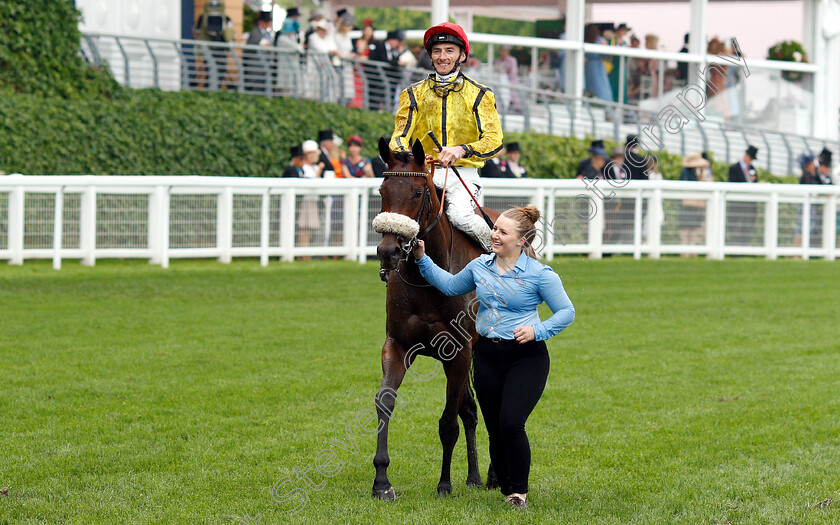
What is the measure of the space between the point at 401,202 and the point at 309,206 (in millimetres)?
10210

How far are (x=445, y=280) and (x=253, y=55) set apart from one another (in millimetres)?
14816

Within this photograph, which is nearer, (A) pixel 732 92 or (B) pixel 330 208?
(B) pixel 330 208

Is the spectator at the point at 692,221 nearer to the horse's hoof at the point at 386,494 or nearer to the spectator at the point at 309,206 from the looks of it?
the spectator at the point at 309,206

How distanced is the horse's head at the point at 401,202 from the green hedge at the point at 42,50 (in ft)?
38.9

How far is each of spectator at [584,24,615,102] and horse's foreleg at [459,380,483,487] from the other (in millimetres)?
21302

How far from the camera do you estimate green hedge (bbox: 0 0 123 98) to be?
52.3 ft

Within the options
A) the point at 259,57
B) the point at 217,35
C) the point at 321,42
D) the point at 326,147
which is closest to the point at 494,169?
the point at 326,147

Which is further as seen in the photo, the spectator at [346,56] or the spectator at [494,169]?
the spectator at [346,56]

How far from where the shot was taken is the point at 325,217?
50.0 feet

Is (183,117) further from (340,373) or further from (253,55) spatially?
(340,373)

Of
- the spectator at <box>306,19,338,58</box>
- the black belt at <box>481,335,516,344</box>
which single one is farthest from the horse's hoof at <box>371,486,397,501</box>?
the spectator at <box>306,19,338,58</box>

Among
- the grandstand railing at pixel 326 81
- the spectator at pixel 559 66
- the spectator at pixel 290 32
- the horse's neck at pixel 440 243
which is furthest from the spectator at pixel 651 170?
the horse's neck at pixel 440 243

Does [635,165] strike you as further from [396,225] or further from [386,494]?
[396,225]

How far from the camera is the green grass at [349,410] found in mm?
5105
